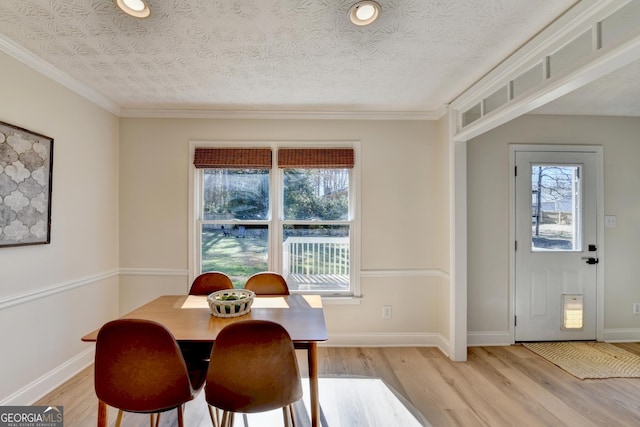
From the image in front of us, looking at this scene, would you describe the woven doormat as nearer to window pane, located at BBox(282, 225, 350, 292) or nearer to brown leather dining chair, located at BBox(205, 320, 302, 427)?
window pane, located at BBox(282, 225, 350, 292)

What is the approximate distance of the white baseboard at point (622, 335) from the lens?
3.19m

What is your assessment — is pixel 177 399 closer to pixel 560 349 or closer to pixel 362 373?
pixel 362 373

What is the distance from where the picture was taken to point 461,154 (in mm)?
2859

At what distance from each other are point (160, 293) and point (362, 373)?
219cm

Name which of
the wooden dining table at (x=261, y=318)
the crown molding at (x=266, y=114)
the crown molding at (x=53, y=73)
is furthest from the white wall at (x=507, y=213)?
the crown molding at (x=53, y=73)

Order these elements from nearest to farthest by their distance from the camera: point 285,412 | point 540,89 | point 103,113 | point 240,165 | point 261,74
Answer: point 285,412, point 540,89, point 261,74, point 103,113, point 240,165

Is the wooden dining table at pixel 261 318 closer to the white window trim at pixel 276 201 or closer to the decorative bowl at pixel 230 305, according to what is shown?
the decorative bowl at pixel 230 305

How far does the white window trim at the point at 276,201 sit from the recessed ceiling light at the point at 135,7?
1.57 metres

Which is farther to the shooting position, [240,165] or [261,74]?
[240,165]

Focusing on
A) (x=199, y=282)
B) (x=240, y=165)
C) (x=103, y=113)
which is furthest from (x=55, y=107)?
(x=199, y=282)

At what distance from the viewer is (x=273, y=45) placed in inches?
75.0

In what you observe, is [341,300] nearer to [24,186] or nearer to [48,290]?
[48,290]

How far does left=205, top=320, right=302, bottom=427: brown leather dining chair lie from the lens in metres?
1.29

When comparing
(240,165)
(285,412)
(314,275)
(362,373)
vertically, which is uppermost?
(240,165)
